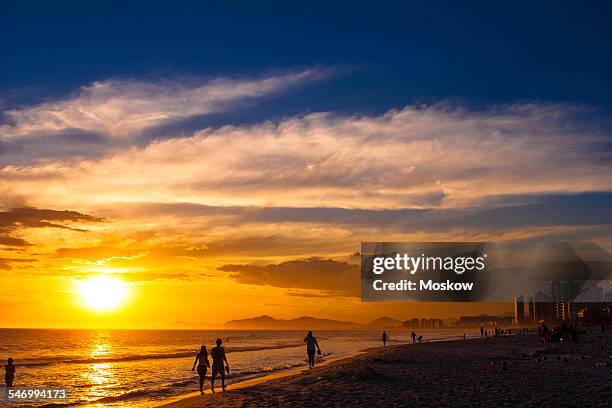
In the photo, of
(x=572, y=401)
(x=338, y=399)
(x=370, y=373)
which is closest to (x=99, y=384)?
(x=370, y=373)

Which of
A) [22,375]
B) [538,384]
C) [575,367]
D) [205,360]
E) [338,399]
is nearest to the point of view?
[338,399]

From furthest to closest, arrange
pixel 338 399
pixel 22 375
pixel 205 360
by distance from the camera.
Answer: pixel 22 375
pixel 205 360
pixel 338 399

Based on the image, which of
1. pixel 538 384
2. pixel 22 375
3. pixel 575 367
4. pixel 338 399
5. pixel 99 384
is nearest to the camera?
pixel 338 399

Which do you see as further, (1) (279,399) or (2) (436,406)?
(1) (279,399)

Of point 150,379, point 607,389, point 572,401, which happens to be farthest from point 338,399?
point 150,379

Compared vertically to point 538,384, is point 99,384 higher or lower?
lower

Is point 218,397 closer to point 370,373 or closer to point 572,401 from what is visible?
point 370,373

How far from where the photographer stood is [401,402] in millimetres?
19000

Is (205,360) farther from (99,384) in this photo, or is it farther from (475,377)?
(99,384)

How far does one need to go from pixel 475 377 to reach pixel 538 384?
3644 mm

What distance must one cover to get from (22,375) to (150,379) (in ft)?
62.5

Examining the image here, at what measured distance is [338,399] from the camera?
2022cm

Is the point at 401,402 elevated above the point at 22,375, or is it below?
above

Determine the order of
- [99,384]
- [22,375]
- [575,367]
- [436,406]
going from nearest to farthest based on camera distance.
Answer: [436,406] → [575,367] → [99,384] → [22,375]
